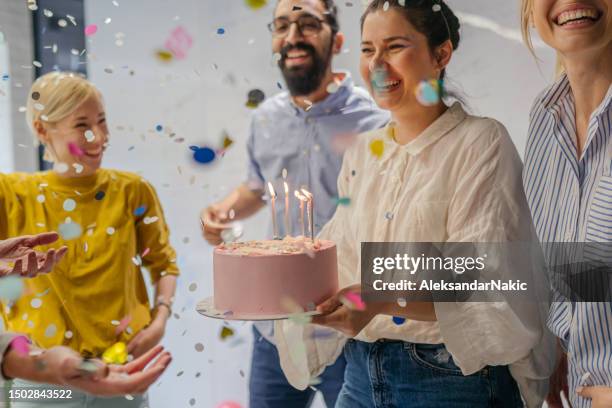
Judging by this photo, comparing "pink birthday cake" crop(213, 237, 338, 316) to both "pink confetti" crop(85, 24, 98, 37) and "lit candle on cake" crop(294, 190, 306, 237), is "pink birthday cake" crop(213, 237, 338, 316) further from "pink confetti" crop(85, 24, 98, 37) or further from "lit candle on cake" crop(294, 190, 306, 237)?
"pink confetti" crop(85, 24, 98, 37)

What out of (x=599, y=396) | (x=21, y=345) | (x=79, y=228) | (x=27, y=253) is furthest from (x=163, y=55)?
(x=599, y=396)

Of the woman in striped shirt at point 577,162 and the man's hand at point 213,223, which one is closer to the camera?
the woman in striped shirt at point 577,162

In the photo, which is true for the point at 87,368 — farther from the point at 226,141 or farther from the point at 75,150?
the point at 226,141

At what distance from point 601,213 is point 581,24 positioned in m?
0.37

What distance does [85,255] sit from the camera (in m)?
1.63

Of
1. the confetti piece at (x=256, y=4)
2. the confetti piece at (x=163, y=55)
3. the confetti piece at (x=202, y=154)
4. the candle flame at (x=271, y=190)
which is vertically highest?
the confetti piece at (x=256, y=4)

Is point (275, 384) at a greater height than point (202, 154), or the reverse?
point (202, 154)

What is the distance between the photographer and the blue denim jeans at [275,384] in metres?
1.58

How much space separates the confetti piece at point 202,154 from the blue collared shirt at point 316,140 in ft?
0.51

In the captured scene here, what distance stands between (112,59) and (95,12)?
0.43ft

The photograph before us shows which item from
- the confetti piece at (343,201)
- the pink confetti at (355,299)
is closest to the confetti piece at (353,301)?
the pink confetti at (355,299)

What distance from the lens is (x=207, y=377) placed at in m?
1.67

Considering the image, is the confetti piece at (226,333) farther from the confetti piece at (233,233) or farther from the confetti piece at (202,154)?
the confetti piece at (202,154)

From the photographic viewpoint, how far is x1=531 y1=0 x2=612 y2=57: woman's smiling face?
1.29 meters
